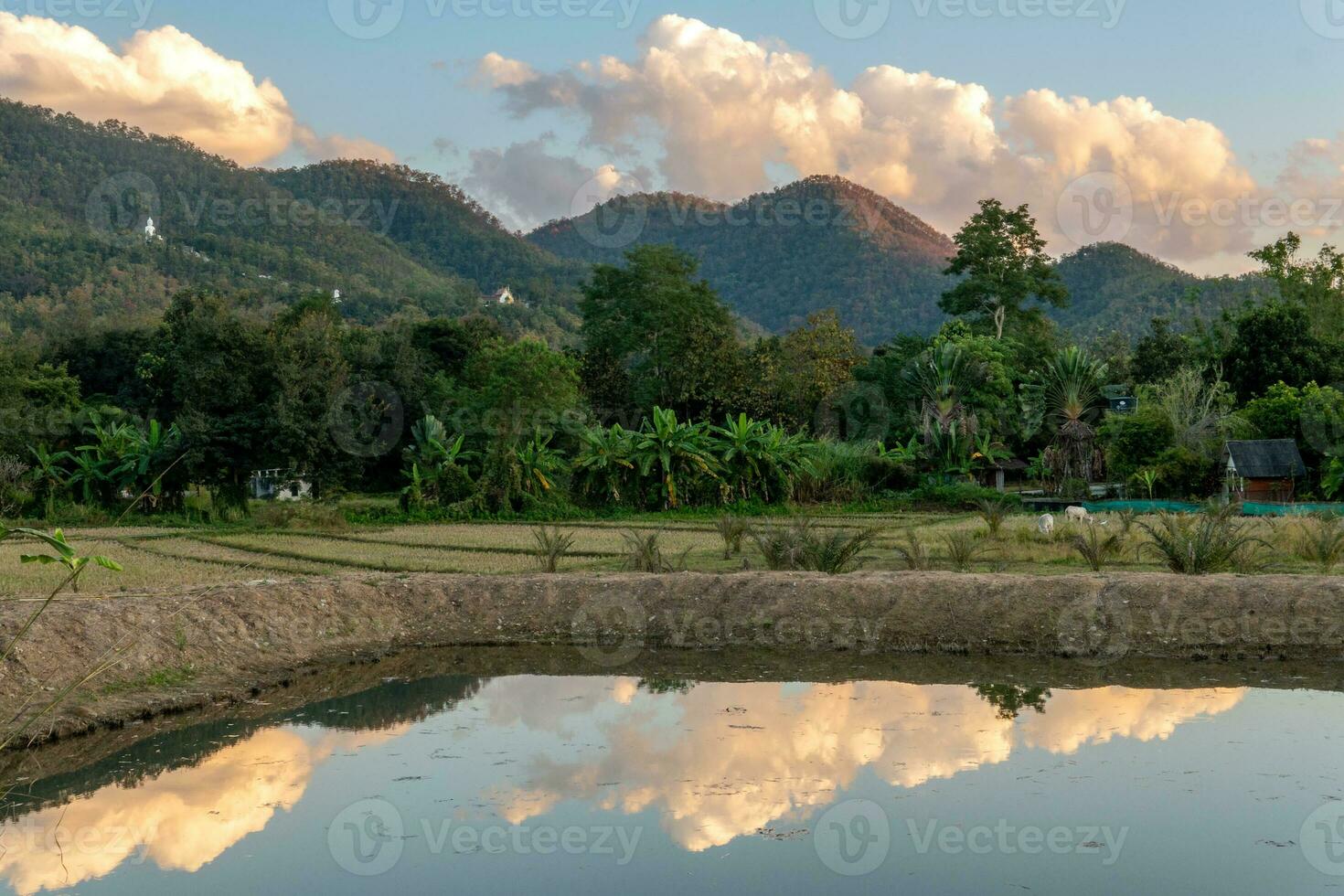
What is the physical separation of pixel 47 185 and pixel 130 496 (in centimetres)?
5395

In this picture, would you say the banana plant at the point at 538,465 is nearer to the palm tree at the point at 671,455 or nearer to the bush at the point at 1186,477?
the palm tree at the point at 671,455

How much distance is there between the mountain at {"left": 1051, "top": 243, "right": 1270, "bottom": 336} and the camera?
67.1 meters

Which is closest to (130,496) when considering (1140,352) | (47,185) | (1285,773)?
(1285,773)

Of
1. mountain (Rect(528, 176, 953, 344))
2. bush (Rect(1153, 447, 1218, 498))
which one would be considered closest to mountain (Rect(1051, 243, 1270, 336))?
mountain (Rect(528, 176, 953, 344))

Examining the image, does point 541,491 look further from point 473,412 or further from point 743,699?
point 743,699

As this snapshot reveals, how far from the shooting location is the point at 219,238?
63938mm

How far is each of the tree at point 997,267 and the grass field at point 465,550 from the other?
26.3m
